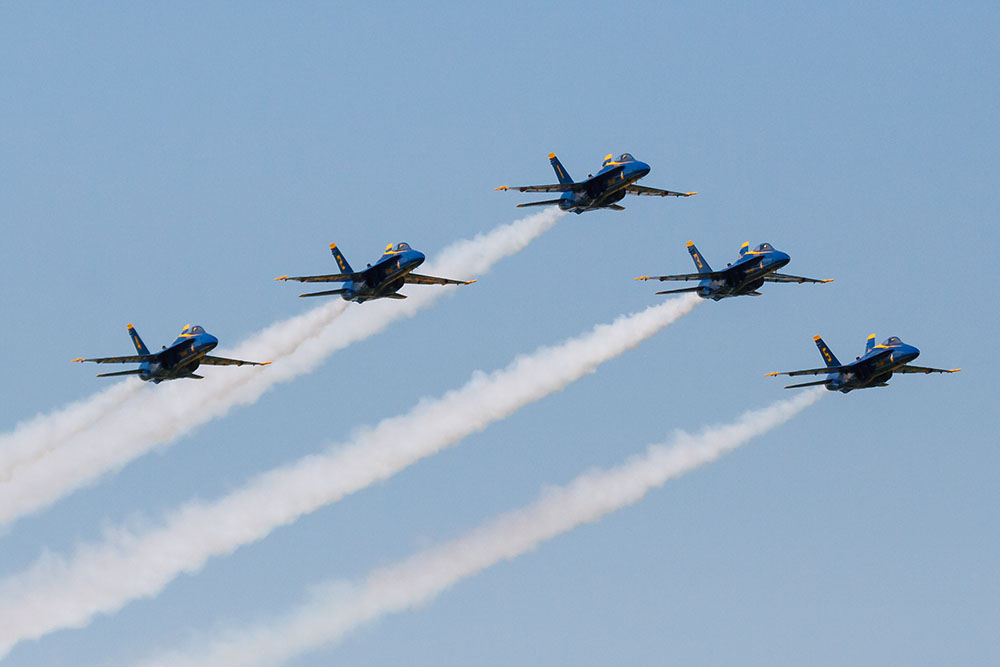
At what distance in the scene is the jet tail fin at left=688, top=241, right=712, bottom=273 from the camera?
118500mm

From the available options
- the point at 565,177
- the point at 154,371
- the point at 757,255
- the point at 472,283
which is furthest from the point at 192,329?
the point at 757,255

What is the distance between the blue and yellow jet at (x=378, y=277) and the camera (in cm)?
11088

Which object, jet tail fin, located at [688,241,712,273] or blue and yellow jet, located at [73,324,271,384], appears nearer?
blue and yellow jet, located at [73,324,271,384]

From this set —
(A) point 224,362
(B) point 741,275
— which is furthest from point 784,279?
(A) point 224,362

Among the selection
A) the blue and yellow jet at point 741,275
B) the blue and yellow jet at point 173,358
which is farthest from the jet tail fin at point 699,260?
the blue and yellow jet at point 173,358

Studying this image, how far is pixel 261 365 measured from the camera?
116188mm

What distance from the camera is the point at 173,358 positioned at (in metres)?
109

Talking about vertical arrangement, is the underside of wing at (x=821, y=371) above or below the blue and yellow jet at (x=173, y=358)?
below

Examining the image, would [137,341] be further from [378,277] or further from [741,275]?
[741,275]

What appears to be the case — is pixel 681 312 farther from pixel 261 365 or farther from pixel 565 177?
pixel 261 365

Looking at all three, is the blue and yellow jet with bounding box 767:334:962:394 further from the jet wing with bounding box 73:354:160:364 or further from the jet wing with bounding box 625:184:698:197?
the jet wing with bounding box 73:354:160:364

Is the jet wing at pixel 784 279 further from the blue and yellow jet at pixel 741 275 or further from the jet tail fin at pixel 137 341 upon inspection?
the jet tail fin at pixel 137 341

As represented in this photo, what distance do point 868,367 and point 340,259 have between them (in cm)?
3422

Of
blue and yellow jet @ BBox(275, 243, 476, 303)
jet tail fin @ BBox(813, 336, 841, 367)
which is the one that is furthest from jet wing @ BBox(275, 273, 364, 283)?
jet tail fin @ BBox(813, 336, 841, 367)
